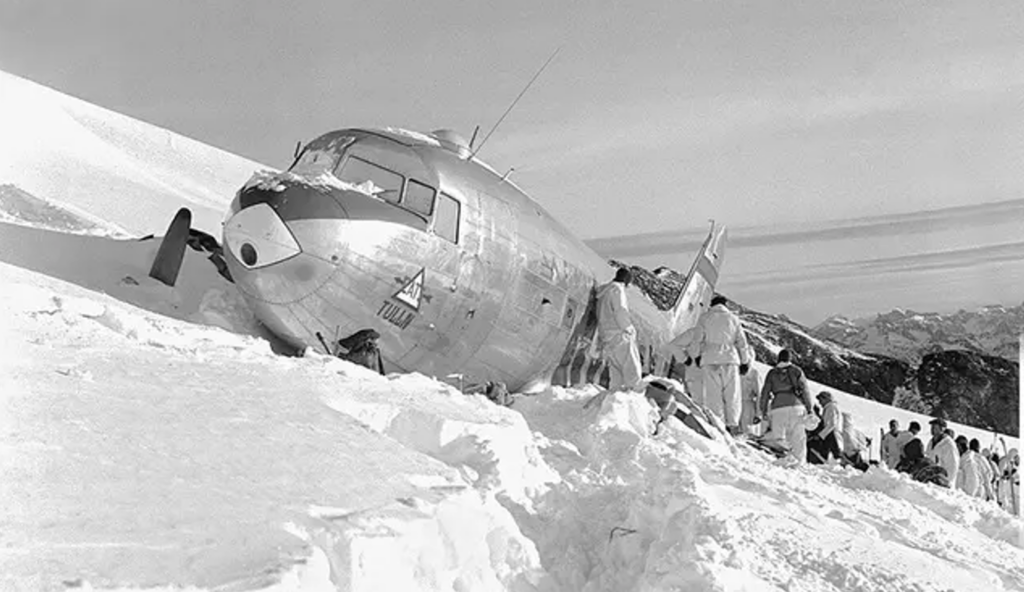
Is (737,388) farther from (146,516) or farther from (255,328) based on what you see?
(146,516)

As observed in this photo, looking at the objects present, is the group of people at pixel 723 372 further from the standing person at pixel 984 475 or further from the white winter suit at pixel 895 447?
the standing person at pixel 984 475

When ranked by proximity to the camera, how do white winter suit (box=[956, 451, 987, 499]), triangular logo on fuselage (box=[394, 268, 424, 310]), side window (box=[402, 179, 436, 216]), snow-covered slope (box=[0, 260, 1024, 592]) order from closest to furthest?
snow-covered slope (box=[0, 260, 1024, 592]) → triangular logo on fuselage (box=[394, 268, 424, 310]) → side window (box=[402, 179, 436, 216]) → white winter suit (box=[956, 451, 987, 499])

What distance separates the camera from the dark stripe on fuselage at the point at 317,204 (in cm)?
981

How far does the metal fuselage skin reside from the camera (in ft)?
32.4

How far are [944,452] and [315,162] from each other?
1144 cm

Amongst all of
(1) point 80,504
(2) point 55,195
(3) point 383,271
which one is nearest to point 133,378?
(1) point 80,504

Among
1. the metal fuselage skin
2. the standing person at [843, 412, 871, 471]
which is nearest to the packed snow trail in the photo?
the metal fuselage skin

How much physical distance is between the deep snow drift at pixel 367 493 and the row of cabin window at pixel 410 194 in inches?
114

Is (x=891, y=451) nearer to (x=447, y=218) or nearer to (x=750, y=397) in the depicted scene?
(x=750, y=397)

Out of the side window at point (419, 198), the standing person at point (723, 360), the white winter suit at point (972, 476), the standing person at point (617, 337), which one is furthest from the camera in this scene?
the white winter suit at point (972, 476)

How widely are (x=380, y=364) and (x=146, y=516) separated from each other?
6.83 metres

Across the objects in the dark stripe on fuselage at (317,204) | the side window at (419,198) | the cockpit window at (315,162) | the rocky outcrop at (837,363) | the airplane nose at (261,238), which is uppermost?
the cockpit window at (315,162)

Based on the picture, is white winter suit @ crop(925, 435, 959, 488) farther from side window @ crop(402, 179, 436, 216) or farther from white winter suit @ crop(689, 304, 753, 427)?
side window @ crop(402, 179, 436, 216)

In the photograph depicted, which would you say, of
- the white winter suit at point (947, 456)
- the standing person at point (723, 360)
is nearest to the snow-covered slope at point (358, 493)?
the standing person at point (723, 360)
